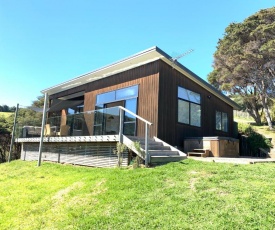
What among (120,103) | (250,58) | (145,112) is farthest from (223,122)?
(250,58)

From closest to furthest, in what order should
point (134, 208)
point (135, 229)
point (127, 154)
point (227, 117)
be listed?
point (135, 229), point (134, 208), point (127, 154), point (227, 117)

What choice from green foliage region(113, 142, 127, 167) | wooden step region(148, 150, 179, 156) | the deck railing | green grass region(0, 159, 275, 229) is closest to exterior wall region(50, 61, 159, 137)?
the deck railing

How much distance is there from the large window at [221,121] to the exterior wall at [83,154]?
7.60 metres

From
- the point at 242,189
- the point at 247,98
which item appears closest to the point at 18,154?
the point at 242,189

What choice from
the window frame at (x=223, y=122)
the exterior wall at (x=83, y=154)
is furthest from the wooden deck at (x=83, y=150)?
the window frame at (x=223, y=122)

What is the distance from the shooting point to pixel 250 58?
2061cm

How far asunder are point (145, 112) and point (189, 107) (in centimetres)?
251

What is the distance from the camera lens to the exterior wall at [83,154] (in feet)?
26.6

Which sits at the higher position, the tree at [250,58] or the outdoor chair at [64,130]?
the tree at [250,58]

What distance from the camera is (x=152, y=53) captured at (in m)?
9.32

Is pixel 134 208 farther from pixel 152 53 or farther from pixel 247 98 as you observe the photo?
pixel 247 98

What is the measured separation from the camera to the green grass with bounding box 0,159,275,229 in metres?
3.35

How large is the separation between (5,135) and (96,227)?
15875 mm

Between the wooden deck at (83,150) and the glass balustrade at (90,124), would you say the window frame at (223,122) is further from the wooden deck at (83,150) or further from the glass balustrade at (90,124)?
the wooden deck at (83,150)
